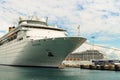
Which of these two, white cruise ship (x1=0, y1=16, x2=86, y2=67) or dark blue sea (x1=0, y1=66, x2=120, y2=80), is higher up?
white cruise ship (x1=0, y1=16, x2=86, y2=67)

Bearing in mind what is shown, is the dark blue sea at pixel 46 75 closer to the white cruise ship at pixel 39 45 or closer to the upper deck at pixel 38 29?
the white cruise ship at pixel 39 45

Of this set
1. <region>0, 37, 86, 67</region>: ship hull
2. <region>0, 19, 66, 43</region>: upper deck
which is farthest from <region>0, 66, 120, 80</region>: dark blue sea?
<region>0, 19, 66, 43</region>: upper deck

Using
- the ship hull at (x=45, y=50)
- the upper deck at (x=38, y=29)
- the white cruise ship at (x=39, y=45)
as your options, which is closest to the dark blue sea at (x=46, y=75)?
the ship hull at (x=45, y=50)

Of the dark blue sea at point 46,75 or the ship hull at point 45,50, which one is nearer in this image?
the dark blue sea at point 46,75

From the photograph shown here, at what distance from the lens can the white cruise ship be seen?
53875 millimetres

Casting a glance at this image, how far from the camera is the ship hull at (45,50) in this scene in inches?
2099

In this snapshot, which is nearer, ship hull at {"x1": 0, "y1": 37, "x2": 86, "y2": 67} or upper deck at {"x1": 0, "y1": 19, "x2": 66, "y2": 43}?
ship hull at {"x1": 0, "y1": 37, "x2": 86, "y2": 67}

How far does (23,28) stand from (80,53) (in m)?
122

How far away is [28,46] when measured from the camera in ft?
193

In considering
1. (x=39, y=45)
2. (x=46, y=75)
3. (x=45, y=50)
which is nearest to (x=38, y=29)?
(x=39, y=45)

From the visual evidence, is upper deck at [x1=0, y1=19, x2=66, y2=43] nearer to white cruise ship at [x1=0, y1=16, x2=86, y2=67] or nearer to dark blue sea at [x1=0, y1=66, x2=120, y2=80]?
white cruise ship at [x1=0, y1=16, x2=86, y2=67]

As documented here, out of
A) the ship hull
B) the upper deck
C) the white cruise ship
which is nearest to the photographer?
the ship hull

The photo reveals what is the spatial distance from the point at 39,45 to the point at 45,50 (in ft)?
6.27

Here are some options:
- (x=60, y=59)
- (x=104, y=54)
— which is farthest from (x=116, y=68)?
(x=104, y=54)
